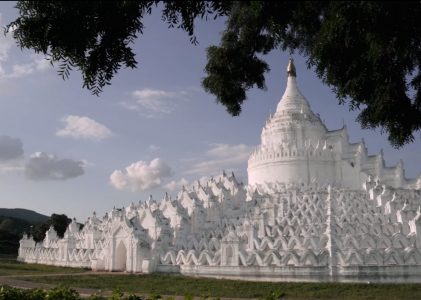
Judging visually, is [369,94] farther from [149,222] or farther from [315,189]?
[315,189]

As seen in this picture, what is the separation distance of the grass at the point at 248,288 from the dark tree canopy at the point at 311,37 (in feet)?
37.4

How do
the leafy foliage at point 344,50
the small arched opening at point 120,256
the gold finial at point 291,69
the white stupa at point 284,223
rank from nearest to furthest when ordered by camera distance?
the leafy foliage at point 344,50 < the white stupa at point 284,223 < the small arched opening at point 120,256 < the gold finial at point 291,69

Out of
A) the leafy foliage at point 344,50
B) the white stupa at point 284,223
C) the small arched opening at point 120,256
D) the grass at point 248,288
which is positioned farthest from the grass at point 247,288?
the leafy foliage at point 344,50

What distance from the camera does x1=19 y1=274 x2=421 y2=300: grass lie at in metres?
22.2

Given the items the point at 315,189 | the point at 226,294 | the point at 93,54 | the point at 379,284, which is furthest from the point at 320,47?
the point at 315,189

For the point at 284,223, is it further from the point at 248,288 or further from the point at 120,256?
the point at 248,288

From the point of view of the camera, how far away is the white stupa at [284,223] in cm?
2870

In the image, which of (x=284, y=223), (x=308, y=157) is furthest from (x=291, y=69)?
(x=284, y=223)

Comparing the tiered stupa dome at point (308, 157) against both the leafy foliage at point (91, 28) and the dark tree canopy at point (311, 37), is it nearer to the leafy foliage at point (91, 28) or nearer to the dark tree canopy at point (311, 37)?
the dark tree canopy at point (311, 37)

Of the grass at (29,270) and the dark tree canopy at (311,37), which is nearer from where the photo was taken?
the dark tree canopy at (311,37)

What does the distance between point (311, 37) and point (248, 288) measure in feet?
52.2

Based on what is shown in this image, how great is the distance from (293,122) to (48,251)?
30.0 meters

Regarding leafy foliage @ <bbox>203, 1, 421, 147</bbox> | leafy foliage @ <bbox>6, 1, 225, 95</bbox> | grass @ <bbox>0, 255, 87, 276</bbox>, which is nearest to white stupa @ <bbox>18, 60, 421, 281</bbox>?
grass @ <bbox>0, 255, 87, 276</bbox>

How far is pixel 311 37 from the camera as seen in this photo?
11.5 metres
